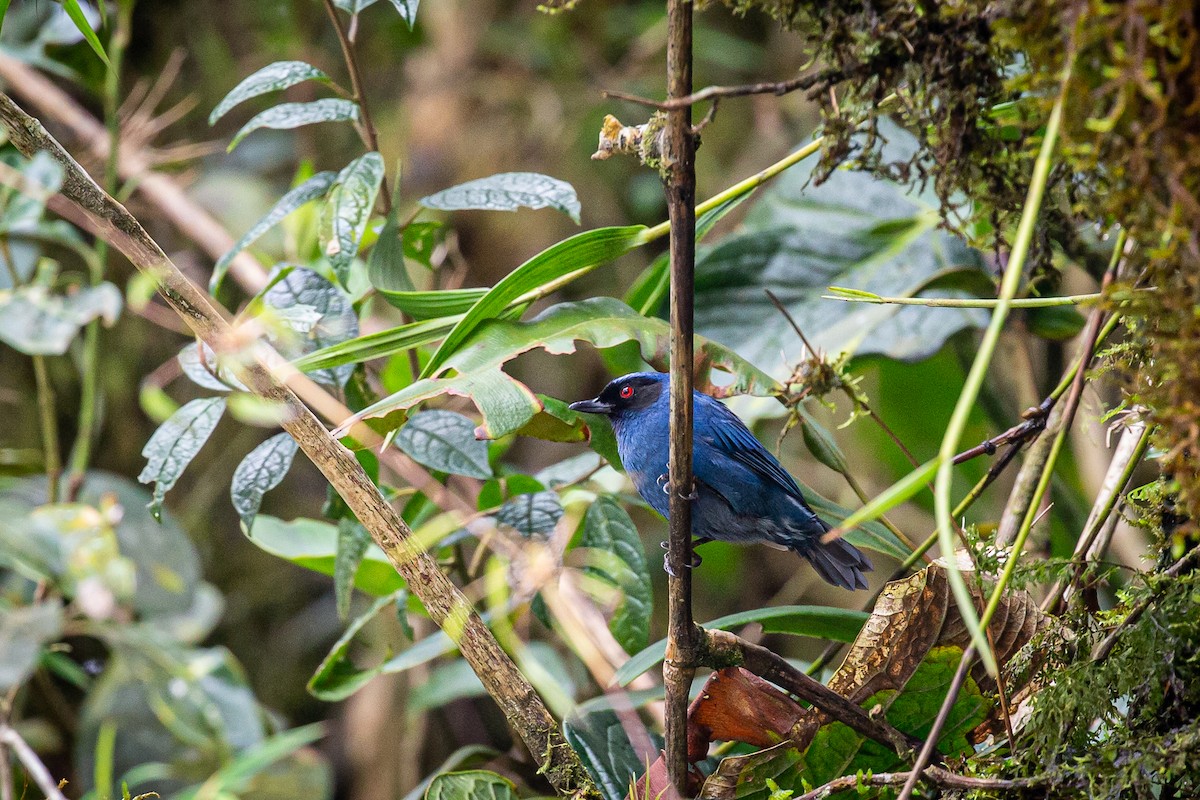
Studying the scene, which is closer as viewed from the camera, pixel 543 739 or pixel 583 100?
pixel 543 739

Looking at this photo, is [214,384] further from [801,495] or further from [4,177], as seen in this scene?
[4,177]

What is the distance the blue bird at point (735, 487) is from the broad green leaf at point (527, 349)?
425mm

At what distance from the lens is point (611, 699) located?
5.10ft

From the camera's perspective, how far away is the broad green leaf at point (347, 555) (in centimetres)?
172

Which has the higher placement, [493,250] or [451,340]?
[451,340]

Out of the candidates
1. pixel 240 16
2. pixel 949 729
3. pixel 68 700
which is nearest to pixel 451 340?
pixel 949 729

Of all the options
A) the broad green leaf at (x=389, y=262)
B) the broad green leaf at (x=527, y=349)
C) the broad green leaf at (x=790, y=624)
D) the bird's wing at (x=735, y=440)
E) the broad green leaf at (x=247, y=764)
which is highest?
the broad green leaf at (x=389, y=262)

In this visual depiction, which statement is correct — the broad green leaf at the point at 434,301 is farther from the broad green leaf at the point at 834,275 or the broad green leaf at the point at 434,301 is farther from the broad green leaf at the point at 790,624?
the broad green leaf at the point at 834,275

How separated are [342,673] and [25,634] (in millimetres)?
1075

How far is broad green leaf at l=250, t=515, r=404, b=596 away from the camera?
6.56 ft

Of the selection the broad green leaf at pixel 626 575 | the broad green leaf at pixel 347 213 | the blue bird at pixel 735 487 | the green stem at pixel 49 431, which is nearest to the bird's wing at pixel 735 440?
the blue bird at pixel 735 487

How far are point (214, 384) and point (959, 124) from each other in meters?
1.27

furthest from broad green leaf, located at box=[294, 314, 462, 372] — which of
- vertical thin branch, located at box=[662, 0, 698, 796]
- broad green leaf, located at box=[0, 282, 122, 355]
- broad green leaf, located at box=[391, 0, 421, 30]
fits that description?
broad green leaf, located at box=[0, 282, 122, 355]

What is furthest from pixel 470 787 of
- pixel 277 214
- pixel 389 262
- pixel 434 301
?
pixel 277 214
